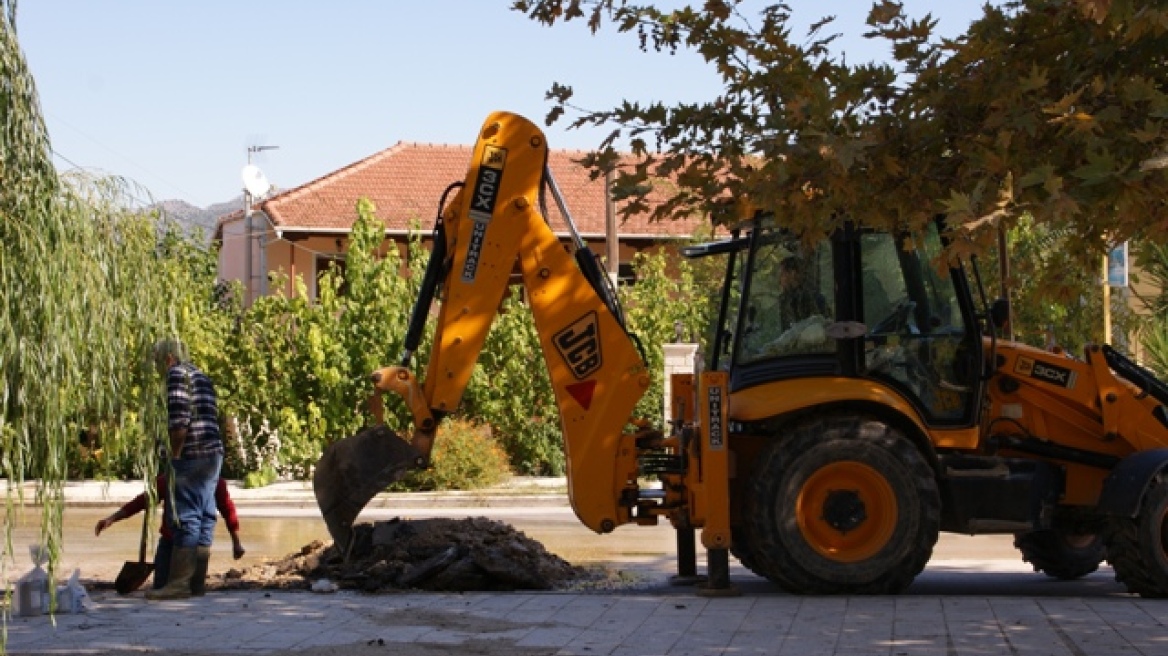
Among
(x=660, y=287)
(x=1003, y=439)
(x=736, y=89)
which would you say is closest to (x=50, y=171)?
(x=736, y=89)

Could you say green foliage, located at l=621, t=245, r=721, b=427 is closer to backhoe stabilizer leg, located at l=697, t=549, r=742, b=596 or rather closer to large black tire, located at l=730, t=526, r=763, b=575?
large black tire, located at l=730, t=526, r=763, b=575

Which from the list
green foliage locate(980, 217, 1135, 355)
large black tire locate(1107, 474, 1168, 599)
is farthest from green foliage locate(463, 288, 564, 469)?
large black tire locate(1107, 474, 1168, 599)

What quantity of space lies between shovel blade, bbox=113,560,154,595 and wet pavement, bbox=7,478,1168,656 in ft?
0.31

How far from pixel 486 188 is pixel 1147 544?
16.8ft

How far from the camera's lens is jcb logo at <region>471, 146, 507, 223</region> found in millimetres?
12180

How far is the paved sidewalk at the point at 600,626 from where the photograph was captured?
9320 millimetres

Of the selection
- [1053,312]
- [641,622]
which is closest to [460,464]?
[1053,312]

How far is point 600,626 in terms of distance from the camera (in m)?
10.2

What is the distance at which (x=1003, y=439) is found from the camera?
40.4 feet

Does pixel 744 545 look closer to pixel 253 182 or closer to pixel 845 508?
pixel 845 508

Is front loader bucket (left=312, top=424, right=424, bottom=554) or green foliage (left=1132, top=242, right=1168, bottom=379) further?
green foliage (left=1132, top=242, right=1168, bottom=379)

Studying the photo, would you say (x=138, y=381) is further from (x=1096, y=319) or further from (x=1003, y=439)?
(x=1096, y=319)

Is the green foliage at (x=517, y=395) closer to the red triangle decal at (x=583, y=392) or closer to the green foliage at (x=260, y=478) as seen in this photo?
the green foliage at (x=260, y=478)

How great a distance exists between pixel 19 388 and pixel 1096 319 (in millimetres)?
18787
